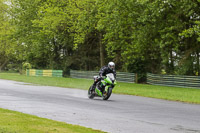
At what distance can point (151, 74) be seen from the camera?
37.4m

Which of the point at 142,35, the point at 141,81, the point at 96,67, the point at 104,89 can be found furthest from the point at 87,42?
the point at 104,89

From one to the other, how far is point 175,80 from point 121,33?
6882mm

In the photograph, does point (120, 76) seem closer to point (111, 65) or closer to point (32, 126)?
point (111, 65)

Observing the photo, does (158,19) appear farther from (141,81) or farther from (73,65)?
(73,65)

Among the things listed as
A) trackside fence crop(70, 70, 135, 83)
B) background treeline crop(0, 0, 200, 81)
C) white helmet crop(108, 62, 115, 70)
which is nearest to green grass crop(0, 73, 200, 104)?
white helmet crop(108, 62, 115, 70)

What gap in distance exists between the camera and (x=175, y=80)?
34125mm

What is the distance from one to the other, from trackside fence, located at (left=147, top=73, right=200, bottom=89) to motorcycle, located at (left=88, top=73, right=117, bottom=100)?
15.6 m

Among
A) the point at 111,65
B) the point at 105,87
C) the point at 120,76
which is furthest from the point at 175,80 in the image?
the point at 111,65

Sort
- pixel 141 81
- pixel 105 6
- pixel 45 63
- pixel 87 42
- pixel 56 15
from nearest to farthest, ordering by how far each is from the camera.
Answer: pixel 105 6
pixel 141 81
pixel 56 15
pixel 87 42
pixel 45 63

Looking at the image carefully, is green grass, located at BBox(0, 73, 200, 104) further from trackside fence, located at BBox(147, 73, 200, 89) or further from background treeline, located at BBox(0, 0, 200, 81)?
background treeline, located at BBox(0, 0, 200, 81)

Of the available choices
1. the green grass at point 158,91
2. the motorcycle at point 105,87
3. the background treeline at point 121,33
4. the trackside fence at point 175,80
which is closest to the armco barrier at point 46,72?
the background treeline at point 121,33

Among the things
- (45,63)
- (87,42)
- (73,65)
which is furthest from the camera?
(45,63)

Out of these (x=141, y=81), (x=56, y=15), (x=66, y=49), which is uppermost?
(x=56, y=15)

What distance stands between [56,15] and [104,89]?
2916 cm
